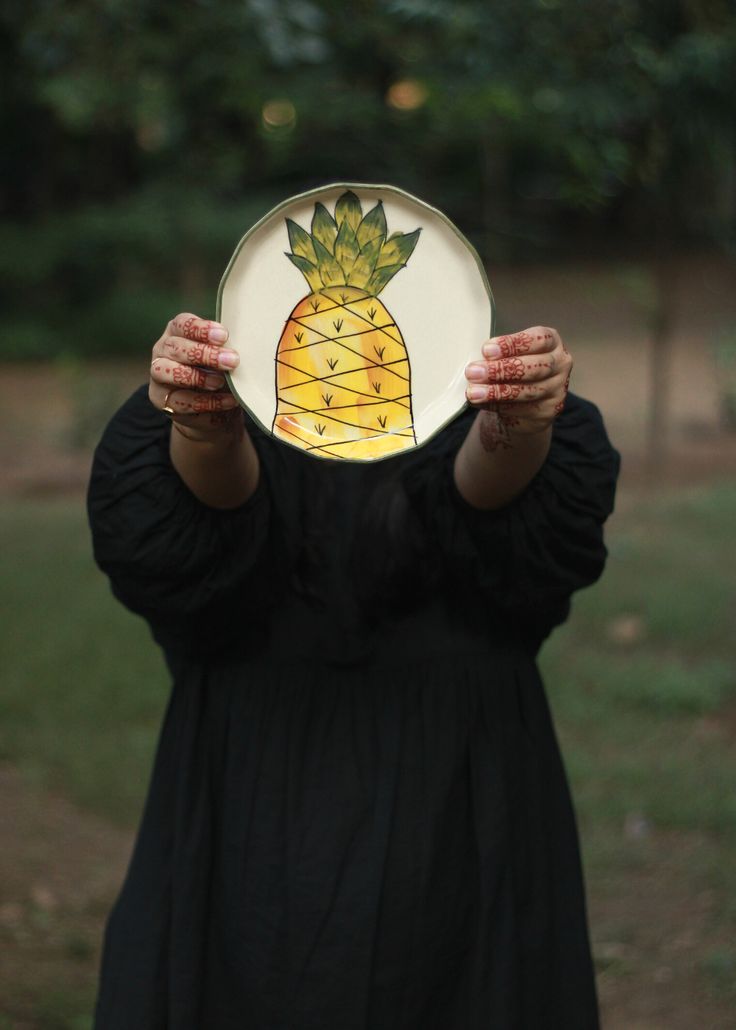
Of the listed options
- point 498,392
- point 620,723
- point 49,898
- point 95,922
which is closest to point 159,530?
point 498,392

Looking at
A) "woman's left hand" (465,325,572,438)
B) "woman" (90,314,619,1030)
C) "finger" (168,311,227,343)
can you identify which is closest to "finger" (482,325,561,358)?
"woman's left hand" (465,325,572,438)

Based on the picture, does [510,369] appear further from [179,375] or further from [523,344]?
[179,375]

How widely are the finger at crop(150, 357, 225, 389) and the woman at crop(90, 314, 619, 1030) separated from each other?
0.58ft

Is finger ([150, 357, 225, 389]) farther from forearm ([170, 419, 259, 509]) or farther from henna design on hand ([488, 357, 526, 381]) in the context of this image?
henna design on hand ([488, 357, 526, 381])

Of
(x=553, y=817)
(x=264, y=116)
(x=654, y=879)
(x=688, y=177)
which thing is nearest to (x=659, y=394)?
(x=688, y=177)

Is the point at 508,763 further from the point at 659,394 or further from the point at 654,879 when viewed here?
the point at 659,394

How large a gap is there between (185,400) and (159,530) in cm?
20

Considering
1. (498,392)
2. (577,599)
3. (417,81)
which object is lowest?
(498,392)

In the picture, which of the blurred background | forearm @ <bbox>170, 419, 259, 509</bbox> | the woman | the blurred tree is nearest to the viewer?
forearm @ <bbox>170, 419, 259, 509</bbox>

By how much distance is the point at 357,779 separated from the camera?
1.77 meters

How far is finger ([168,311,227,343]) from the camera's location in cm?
144

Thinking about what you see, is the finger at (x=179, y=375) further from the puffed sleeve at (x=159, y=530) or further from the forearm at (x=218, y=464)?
the puffed sleeve at (x=159, y=530)

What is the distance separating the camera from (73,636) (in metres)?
5.56

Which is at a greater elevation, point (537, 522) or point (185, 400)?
point (185, 400)
